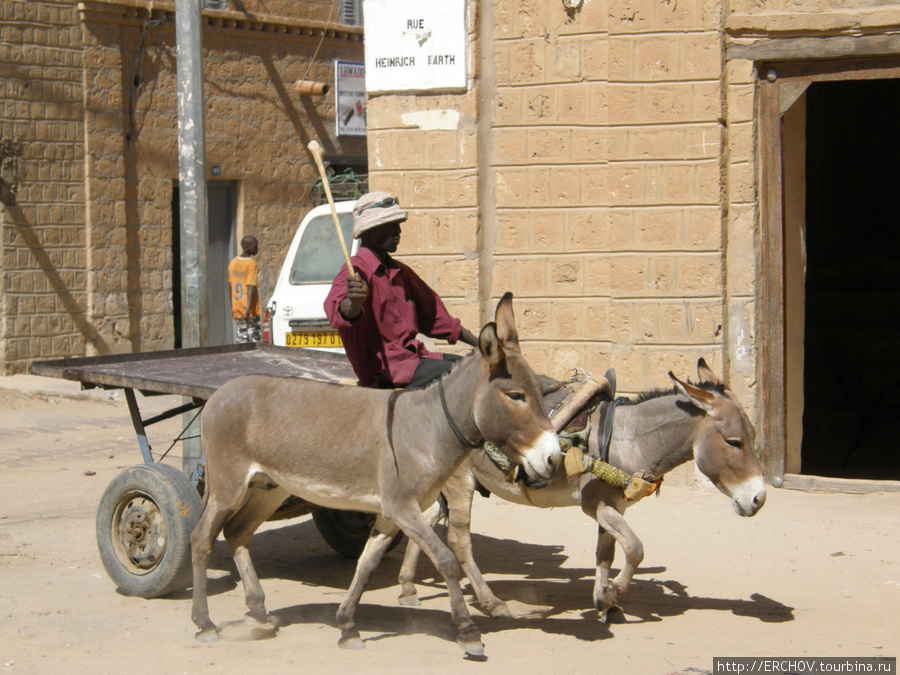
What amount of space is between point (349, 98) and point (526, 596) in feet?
42.3

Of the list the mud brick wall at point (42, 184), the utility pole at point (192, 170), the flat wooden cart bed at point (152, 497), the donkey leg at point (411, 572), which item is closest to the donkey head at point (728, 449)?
the donkey leg at point (411, 572)

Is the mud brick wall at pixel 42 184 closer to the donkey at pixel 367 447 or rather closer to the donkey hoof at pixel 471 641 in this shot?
the donkey at pixel 367 447

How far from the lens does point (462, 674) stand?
179 inches

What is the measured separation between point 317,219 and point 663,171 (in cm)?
394

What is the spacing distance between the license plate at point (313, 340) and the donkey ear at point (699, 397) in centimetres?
534

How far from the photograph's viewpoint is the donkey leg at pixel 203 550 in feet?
16.6

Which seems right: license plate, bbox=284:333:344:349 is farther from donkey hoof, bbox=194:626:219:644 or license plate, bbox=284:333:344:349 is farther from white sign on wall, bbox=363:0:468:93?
donkey hoof, bbox=194:626:219:644

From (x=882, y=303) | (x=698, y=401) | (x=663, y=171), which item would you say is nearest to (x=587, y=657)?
(x=698, y=401)

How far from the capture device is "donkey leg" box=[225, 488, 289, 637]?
5109 millimetres

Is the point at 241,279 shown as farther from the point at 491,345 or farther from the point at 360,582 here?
the point at 491,345

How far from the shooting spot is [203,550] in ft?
16.9

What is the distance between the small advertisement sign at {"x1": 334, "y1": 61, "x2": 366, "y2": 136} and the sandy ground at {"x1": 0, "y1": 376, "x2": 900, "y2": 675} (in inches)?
389

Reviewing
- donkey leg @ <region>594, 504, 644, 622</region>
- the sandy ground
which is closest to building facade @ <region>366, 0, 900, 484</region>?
the sandy ground

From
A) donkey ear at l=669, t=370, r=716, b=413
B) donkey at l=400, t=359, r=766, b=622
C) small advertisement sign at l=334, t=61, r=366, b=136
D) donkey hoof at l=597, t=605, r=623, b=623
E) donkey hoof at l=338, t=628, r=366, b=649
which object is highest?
small advertisement sign at l=334, t=61, r=366, b=136
